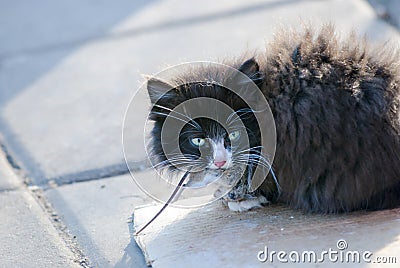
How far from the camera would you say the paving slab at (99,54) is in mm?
4188

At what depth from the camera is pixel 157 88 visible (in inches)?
124

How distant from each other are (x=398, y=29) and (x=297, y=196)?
91.7 inches

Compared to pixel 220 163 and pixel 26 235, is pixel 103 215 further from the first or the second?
pixel 220 163

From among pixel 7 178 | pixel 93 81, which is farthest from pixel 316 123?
pixel 93 81

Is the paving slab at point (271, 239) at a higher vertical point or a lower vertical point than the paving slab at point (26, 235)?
lower

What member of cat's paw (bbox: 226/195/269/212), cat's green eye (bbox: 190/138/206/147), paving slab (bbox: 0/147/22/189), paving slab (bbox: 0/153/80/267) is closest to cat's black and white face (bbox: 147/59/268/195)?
cat's green eye (bbox: 190/138/206/147)

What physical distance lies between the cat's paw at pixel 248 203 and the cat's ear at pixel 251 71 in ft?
1.76

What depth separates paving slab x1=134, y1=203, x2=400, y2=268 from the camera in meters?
2.86

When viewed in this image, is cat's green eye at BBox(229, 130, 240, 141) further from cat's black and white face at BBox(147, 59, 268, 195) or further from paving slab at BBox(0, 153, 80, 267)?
paving slab at BBox(0, 153, 80, 267)

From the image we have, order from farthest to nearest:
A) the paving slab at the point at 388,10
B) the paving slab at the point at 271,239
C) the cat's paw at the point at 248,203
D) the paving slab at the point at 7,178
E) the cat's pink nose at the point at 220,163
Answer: the paving slab at the point at 388,10, the paving slab at the point at 7,178, the cat's paw at the point at 248,203, the cat's pink nose at the point at 220,163, the paving slab at the point at 271,239

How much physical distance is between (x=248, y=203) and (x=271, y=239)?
0.28m

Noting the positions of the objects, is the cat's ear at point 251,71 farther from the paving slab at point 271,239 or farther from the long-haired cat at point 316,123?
the paving slab at point 271,239

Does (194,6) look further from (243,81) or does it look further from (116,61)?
(243,81)

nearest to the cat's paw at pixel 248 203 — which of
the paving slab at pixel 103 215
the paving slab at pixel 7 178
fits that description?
the paving slab at pixel 103 215
